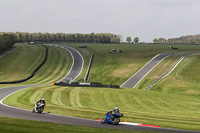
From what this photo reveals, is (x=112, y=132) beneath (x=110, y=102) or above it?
above

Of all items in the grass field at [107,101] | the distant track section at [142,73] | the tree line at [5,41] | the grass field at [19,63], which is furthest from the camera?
the tree line at [5,41]

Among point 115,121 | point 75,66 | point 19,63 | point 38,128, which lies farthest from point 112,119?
point 19,63

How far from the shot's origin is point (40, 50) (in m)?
140

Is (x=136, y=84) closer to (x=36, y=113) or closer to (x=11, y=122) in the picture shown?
(x=36, y=113)

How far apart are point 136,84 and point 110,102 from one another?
111 feet

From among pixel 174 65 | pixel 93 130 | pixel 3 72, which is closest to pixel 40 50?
pixel 3 72

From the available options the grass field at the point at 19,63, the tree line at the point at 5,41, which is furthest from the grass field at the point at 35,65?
the tree line at the point at 5,41

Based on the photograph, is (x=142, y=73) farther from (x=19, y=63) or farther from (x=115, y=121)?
(x=115, y=121)

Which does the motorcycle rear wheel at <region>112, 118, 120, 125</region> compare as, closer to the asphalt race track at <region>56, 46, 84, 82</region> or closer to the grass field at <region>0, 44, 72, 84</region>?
the grass field at <region>0, 44, 72, 84</region>

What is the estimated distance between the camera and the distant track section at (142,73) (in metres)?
83.4

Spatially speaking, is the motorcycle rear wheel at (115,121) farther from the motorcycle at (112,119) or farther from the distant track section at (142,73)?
the distant track section at (142,73)

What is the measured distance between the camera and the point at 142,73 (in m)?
92.1

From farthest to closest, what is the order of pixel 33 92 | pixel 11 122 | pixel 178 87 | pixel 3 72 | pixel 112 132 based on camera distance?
pixel 3 72 < pixel 178 87 < pixel 33 92 < pixel 11 122 < pixel 112 132

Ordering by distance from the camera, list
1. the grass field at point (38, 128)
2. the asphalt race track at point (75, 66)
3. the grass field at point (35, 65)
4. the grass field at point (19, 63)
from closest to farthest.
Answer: the grass field at point (38, 128) < the grass field at point (35, 65) < the asphalt race track at point (75, 66) < the grass field at point (19, 63)
